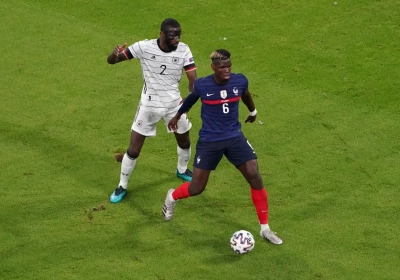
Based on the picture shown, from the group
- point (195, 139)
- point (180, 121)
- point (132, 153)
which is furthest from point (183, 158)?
point (195, 139)

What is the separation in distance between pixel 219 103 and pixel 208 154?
0.75 meters

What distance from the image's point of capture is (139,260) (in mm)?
10992

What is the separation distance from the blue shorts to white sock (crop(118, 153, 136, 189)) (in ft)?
4.98

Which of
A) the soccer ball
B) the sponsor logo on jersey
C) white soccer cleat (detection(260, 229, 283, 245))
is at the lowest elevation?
white soccer cleat (detection(260, 229, 283, 245))

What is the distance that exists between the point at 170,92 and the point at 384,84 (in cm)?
533

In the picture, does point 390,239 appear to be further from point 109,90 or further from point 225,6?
point 225,6

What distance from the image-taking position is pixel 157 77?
11.9m

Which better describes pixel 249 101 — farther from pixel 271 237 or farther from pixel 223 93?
pixel 271 237

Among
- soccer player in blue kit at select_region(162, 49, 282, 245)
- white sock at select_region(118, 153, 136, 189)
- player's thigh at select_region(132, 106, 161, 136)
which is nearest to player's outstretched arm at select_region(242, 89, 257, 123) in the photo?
soccer player in blue kit at select_region(162, 49, 282, 245)

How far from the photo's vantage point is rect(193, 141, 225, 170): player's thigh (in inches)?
436

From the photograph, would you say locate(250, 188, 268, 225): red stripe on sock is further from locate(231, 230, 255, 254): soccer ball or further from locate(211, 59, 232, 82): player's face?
locate(211, 59, 232, 82): player's face

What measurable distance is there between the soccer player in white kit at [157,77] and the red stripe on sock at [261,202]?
1871mm

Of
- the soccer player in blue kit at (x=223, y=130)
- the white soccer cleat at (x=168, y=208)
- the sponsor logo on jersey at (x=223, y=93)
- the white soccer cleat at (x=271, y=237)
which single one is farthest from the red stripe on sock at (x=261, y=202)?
the sponsor logo on jersey at (x=223, y=93)

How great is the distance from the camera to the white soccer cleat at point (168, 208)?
38.4 ft
